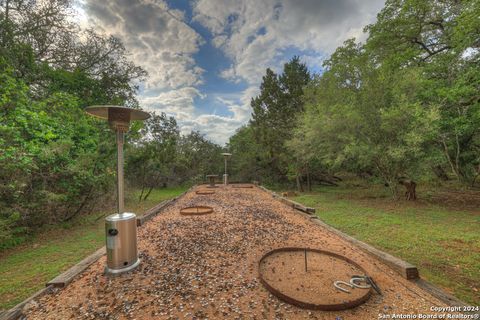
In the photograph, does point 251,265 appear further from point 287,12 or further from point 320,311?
point 287,12

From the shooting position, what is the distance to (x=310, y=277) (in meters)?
2.47

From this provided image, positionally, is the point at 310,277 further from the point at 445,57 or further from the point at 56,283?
the point at 445,57

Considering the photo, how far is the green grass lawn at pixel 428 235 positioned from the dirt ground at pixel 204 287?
0.95 m

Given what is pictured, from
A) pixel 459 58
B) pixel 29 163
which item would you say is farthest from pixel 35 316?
pixel 459 58

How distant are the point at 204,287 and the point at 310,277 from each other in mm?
1348

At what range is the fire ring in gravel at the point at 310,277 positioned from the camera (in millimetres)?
1992

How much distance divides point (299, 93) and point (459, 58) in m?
10.5

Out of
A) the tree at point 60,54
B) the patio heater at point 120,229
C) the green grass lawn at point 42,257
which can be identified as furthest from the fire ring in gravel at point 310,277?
the tree at point 60,54

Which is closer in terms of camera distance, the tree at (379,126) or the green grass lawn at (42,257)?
the green grass lawn at (42,257)

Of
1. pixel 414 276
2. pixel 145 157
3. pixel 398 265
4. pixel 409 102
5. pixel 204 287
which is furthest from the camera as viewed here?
pixel 145 157

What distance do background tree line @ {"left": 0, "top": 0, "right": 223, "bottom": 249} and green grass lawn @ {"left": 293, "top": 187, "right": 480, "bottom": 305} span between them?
7115mm

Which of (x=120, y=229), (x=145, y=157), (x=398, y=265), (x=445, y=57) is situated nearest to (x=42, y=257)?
(x=120, y=229)

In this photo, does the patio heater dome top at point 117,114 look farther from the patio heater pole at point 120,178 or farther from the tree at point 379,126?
the tree at point 379,126

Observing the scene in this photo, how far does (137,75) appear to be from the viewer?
38.7ft
